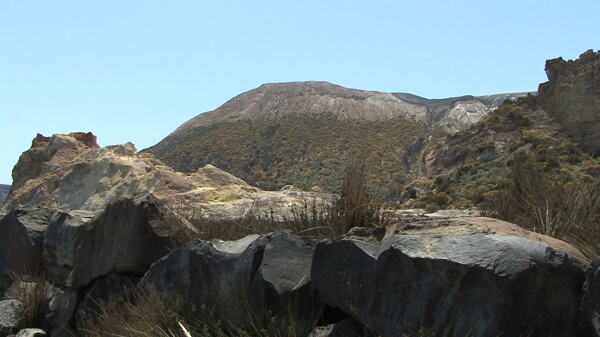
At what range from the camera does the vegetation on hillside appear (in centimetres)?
5209

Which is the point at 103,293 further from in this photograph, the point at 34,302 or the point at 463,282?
the point at 463,282

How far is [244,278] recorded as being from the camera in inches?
209

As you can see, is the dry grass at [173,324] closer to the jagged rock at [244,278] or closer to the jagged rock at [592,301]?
the jagged rock at [244,278]

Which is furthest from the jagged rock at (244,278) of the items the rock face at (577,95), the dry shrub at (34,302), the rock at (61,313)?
the rock face at (577,95)

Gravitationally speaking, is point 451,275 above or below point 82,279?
above

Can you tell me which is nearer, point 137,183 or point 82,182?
point 137,183

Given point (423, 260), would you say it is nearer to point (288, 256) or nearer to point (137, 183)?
point (288, 256)

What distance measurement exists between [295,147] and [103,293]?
54.8 m

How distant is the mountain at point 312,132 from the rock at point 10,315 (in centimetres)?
3167

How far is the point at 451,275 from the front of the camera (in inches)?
148

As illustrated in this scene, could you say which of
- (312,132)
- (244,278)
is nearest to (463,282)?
(244,278)

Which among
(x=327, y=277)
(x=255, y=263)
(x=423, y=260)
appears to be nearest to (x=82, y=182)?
(x=255, y=263)

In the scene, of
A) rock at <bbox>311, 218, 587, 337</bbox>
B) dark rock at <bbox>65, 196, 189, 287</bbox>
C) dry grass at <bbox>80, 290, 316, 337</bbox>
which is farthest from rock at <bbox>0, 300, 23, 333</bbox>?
rock at <bbox>311, 218, 587, 337</bbox>

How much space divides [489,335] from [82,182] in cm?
1088
